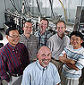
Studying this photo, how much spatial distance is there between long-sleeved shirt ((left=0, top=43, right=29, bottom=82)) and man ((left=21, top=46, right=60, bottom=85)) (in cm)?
36

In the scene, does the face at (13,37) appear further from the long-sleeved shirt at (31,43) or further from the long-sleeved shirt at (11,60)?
the long-sleeved shirt at (31,43)

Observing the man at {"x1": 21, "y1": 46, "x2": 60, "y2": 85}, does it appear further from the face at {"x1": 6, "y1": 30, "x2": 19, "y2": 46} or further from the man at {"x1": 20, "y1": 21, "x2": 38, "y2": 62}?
the man at {"x1": 20, "y1": 21, "x2": 38, "y2": 62}

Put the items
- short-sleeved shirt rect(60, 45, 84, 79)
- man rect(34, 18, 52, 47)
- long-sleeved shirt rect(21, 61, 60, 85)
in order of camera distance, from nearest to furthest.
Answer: long-sleeved shirt rect(21, 61, 60, 85) < short-sleeved shirt rect(60, 45, 84, 79) < man rect(34, 18, 52, 47)

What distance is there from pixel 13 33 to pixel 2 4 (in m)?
5.98

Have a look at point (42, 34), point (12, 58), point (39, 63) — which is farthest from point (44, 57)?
point (42, 34)

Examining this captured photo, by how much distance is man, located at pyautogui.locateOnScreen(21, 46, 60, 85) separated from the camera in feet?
3.62

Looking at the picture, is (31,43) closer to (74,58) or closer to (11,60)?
(11,60)

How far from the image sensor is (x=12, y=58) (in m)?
1.40

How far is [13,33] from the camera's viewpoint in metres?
1.38

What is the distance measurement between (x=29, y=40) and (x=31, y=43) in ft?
0.18

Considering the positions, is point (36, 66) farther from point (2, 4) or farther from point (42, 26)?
point (2, 4)

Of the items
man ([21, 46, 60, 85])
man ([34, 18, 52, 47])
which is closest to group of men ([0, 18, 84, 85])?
man ([21, 46, 60, 85])

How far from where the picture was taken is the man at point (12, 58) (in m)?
1.37

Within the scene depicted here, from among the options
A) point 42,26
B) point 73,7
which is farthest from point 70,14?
point 42,26
